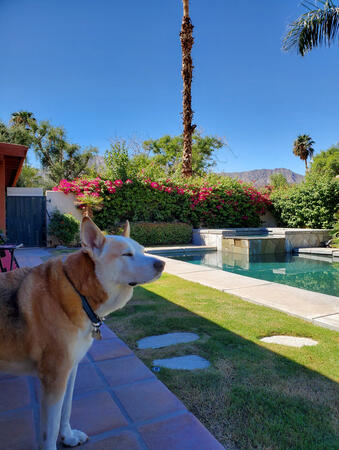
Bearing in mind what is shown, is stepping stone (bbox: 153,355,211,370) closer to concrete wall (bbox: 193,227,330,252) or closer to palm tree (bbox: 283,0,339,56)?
concrete wall (bbox: 193,227,330,252)

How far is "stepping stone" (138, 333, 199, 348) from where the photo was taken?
8.63ft

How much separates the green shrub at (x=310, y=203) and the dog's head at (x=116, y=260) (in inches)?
510

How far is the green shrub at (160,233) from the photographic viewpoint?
39.0 feet

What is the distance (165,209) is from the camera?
1320 centimetres

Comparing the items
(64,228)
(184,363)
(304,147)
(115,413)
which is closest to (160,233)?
(64,228)

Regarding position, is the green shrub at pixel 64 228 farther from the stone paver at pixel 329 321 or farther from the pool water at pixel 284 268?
the stone paver at pixel 329 321

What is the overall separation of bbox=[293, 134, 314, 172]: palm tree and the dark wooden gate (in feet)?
132

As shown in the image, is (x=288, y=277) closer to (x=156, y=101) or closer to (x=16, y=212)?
(x=16, y=212)

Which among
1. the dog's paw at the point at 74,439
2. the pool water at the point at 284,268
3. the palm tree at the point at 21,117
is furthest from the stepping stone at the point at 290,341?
the palm tree at the point at 21,117

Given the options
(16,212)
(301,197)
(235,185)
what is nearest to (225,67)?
(235,185)

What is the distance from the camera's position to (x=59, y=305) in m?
1.21

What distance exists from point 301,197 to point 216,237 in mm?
4842

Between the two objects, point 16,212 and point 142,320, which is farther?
point 16,212

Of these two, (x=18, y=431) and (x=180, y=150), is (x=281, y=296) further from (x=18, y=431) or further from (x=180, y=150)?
(x=180, y=150)
